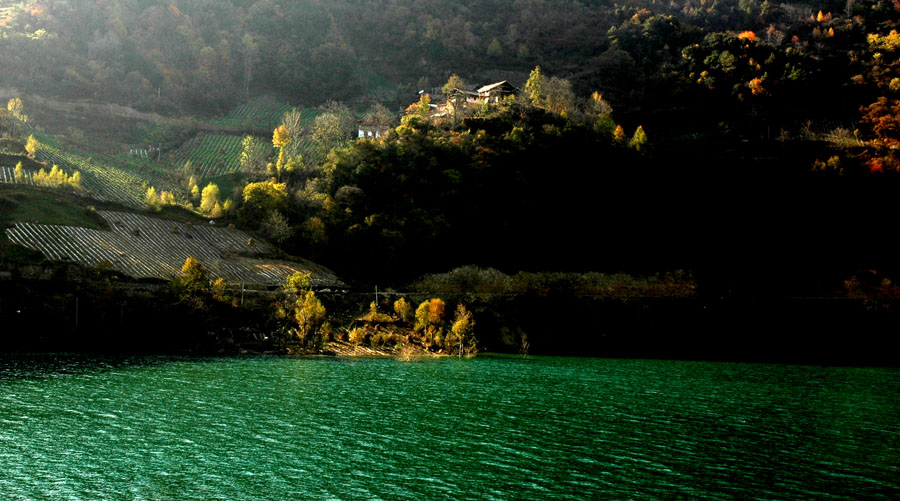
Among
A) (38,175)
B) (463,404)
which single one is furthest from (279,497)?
(38,175)

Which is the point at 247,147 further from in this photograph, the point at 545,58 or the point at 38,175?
the point at 545,58

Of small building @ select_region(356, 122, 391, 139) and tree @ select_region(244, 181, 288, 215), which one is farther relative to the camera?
small building @ select_region(356, 122, 391, 139)

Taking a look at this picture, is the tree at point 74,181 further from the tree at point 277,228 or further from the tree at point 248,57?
the tree at point 248,57

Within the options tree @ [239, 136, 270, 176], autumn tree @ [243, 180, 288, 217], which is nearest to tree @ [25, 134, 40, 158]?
tree @ [239, 136, 270, 176]

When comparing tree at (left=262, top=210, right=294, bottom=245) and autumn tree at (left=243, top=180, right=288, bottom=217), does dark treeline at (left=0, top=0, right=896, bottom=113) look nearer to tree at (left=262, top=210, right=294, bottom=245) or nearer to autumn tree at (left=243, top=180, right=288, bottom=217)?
autumn tree at (left=243, top=180, right=288, bottom=217)

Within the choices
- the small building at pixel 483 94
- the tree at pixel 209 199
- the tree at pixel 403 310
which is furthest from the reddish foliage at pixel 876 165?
the tree at pixel 209 199

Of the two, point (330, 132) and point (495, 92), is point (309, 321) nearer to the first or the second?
point (330, 132)

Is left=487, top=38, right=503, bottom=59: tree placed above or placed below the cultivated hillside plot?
above
